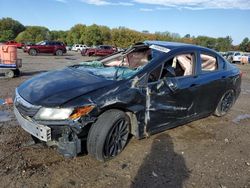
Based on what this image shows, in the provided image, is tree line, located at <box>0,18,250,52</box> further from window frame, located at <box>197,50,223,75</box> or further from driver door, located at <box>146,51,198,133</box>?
driver door, located at <box>146,51,198,133</box>

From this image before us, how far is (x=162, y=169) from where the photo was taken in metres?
3.85

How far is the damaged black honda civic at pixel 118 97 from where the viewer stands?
11.7ft

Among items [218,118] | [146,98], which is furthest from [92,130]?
[218,118]

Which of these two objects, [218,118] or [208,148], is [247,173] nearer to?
[208,148]

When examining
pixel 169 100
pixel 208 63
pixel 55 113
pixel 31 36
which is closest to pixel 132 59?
pixel 169 100

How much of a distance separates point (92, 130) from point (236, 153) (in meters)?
2.45

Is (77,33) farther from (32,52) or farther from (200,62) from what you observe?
(200,62)

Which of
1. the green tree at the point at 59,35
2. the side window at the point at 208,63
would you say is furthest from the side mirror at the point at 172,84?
the green tree at the point at 59,35

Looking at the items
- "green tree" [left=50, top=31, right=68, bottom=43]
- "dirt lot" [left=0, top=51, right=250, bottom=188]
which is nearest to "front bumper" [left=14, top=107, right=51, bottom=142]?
"dirt lot" [left=0, top=51, right=250, bottom=188]

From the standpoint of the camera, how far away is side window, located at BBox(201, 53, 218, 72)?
18.0 feet

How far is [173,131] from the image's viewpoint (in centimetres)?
532

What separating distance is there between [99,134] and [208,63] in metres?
3.08

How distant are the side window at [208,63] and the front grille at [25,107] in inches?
127

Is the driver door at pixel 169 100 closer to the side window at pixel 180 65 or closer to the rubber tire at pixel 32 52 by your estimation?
the side window at pixel 180 65
